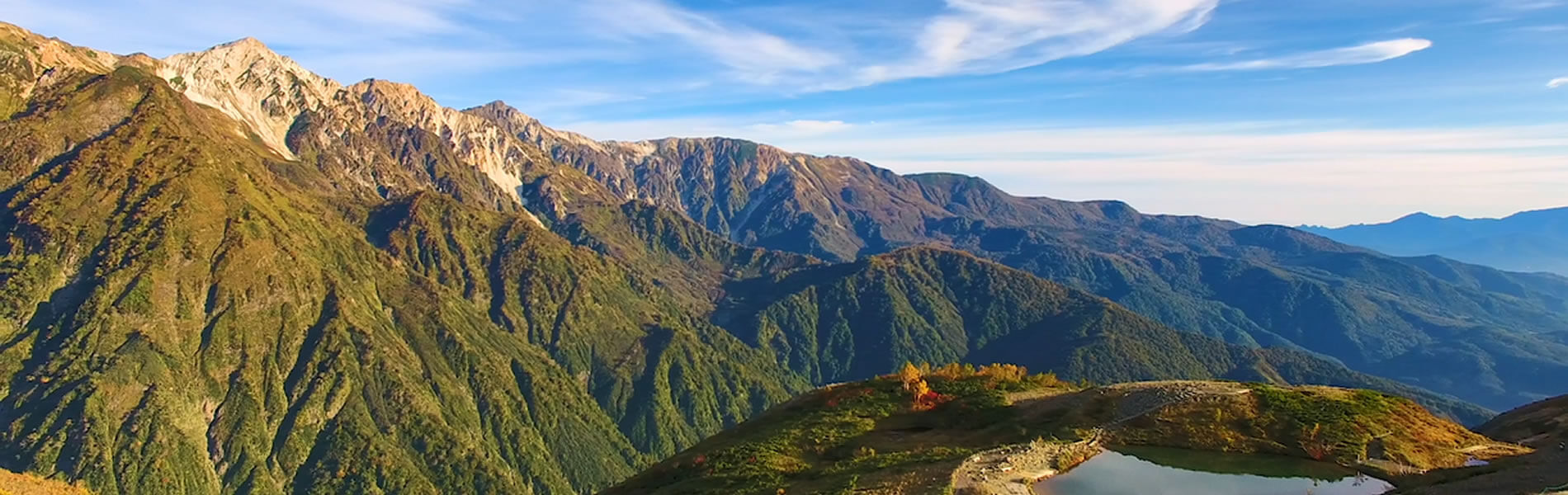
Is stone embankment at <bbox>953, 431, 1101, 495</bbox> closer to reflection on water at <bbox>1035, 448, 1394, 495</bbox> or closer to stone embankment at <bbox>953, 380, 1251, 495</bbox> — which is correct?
stone embankment at <bbox>953, 380, 1251, 495</bbox>

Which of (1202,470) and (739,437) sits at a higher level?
(1202,470)

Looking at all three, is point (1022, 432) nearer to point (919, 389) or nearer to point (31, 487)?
point (919, 389)

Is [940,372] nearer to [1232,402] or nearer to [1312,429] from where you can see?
[1232,402]

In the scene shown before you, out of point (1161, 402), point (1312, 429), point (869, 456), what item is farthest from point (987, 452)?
point (1312, 429)

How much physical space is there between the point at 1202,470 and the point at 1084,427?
313 inches

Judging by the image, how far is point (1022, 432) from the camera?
47469 mm

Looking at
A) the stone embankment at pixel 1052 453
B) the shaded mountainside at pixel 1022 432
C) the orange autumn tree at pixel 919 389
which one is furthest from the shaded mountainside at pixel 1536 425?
the orange autumn tree at pixel 919 389

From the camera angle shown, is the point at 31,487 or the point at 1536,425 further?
the point at 1536,425

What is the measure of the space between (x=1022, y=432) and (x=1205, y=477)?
10955 millimetres

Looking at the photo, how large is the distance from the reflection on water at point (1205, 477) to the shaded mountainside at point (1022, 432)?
47.1 inches

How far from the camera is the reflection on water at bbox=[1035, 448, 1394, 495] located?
36.2 metres

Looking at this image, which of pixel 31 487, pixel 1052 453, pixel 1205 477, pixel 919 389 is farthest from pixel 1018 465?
pixel 31 487

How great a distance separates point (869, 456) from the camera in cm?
4519

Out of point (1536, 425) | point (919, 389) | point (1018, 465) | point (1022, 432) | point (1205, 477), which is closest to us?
point (1205, 477)
